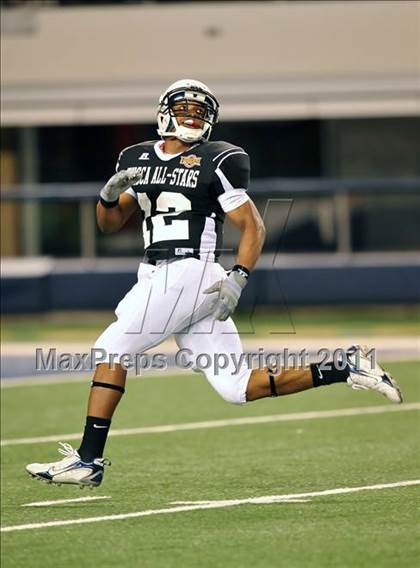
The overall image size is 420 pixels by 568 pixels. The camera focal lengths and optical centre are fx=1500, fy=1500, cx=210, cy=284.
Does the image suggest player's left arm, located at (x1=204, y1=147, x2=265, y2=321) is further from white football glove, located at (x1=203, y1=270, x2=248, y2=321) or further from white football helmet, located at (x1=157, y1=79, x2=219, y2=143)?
white football helmet, located at (x1=157, y1=79, x2=219, y2=143)

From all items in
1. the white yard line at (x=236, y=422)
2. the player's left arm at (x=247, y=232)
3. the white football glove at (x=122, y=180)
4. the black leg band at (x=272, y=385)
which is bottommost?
the white yard line at (x=236, y=422)

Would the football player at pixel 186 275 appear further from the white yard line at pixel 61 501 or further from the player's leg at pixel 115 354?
the white yard line at pixel 61 501

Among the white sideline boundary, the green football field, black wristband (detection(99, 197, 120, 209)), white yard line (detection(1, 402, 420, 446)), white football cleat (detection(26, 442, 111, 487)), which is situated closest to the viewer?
the green football field

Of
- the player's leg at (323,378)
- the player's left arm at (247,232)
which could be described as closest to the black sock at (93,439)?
the player's leg at (323,378)

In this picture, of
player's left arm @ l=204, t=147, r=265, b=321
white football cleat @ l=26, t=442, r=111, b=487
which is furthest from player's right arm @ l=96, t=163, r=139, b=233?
white football cleat @ l=26, t=442, r=111, b=487

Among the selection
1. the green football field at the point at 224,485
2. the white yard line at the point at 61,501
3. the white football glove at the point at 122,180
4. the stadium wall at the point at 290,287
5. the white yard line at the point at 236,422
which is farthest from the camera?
the stadium wall at the point at 290,287

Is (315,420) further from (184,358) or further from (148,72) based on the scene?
(148,72)

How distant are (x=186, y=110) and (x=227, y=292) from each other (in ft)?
3.21

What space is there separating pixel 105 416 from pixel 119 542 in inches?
39.4

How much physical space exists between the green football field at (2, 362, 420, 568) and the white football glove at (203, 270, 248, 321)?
0.94 m

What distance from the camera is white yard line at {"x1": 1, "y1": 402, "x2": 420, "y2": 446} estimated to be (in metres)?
9.81

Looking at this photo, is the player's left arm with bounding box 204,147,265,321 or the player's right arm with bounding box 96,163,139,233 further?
the player's right arm with bounding box 96,163,139,233

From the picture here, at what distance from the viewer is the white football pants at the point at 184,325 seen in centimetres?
731

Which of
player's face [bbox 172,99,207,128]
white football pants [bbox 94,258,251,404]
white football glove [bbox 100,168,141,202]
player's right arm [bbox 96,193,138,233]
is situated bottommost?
white football pants [bbox 94,258,251,404]
